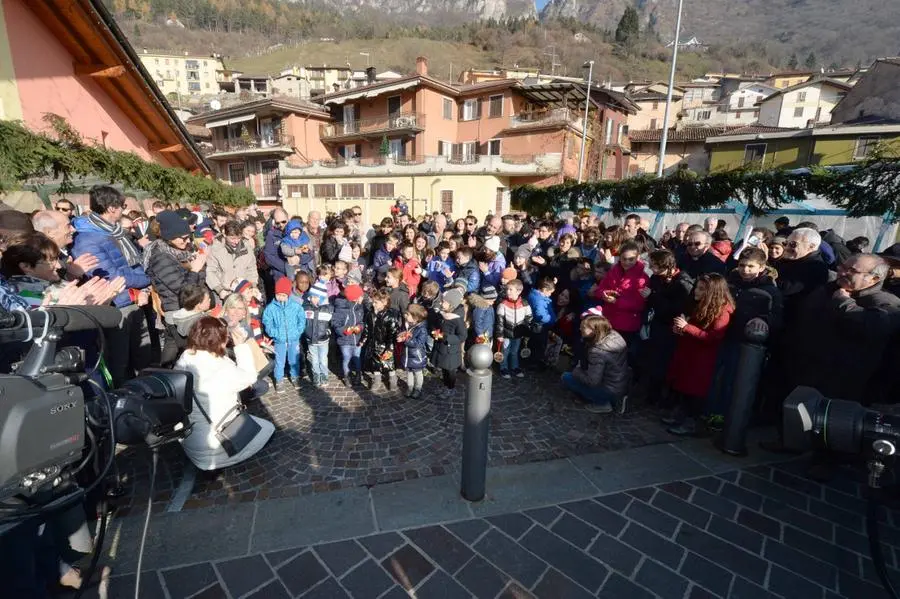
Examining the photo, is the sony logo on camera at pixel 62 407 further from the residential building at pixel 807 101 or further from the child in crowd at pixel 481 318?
the residential building at pixel 807 101

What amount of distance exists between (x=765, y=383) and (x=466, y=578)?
3772 millimetres

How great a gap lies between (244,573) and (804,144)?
3483 centimetres

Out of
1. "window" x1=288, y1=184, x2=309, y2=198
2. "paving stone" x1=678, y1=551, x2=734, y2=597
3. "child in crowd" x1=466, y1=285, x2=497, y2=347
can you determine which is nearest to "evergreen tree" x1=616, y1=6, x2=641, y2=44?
"window" x1=288, y1=184, x2=309, y2=198

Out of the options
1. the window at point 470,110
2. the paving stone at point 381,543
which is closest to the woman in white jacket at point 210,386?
the paving stone at point 381,543

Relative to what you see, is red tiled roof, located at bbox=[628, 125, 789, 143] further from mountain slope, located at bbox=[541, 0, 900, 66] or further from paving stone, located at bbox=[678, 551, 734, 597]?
mountain slope, located at bbox=[541, 0, 900, 66]

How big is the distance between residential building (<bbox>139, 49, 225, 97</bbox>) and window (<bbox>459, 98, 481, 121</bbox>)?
244 feet

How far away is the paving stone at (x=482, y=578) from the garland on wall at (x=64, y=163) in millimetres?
7428

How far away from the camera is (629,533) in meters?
2.98

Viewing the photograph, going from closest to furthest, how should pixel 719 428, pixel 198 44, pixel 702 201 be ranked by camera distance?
pixel 719 428
pixel 702 201
pixel 198 44

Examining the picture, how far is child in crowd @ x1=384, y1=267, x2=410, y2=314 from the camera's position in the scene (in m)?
5.44

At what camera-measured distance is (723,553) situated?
2824mm

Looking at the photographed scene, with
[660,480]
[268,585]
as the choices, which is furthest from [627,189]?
[268,585]

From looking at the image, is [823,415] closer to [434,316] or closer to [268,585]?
[268,585]

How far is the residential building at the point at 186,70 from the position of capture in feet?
275
